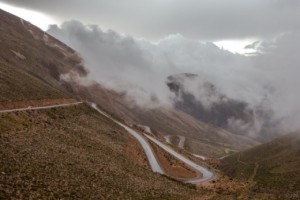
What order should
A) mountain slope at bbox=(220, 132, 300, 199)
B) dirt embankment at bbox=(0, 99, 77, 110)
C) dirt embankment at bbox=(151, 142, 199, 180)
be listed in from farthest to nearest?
1. dirt embankment at bbox=(151, 142, 199, 180)
2. mountain slope at bbox=(220, 132, 300, 199)
3. dirt embankment at bbox=(0, 99, 77, 110)

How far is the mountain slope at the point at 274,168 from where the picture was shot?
10622 cm

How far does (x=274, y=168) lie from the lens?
13450 cm

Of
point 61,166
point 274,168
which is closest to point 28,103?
point 61,166

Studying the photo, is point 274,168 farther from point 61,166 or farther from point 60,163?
point 61,166

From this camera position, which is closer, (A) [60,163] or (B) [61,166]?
(B) [61,166]

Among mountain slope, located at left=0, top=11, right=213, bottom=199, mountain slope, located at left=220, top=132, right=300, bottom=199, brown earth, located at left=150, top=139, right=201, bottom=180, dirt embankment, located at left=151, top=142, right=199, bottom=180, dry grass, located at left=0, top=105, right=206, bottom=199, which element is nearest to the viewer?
dry grass, located at left=0, top=105, right=206, bottom=199

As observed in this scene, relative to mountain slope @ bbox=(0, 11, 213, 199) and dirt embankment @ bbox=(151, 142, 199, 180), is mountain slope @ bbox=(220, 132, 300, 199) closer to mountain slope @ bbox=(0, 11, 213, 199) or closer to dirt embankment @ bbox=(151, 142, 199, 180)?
dirt embankment @ bbox=(151, 142, 199, 180)

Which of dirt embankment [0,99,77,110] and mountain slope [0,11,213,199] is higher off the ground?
dirt embankment [0,99,77,110]

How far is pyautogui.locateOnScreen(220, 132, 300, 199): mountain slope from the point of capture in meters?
106

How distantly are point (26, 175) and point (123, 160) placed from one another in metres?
44.0

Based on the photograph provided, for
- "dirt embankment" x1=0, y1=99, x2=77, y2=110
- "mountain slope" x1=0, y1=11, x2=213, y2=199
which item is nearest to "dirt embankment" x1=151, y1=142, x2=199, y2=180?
"mountain slope" x1=0, y1=11, x2=213, y2=199

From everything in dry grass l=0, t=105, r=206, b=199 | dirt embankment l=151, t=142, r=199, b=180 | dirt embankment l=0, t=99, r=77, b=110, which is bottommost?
dry grass l=0, t=105, r=206, b=199

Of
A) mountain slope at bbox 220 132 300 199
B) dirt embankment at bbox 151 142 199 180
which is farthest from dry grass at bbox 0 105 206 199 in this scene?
mountain slope at bbox 220 132 300 199

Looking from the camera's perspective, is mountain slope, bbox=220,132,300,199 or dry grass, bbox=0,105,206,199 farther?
mountain slope, bbox=220,132,300,199
